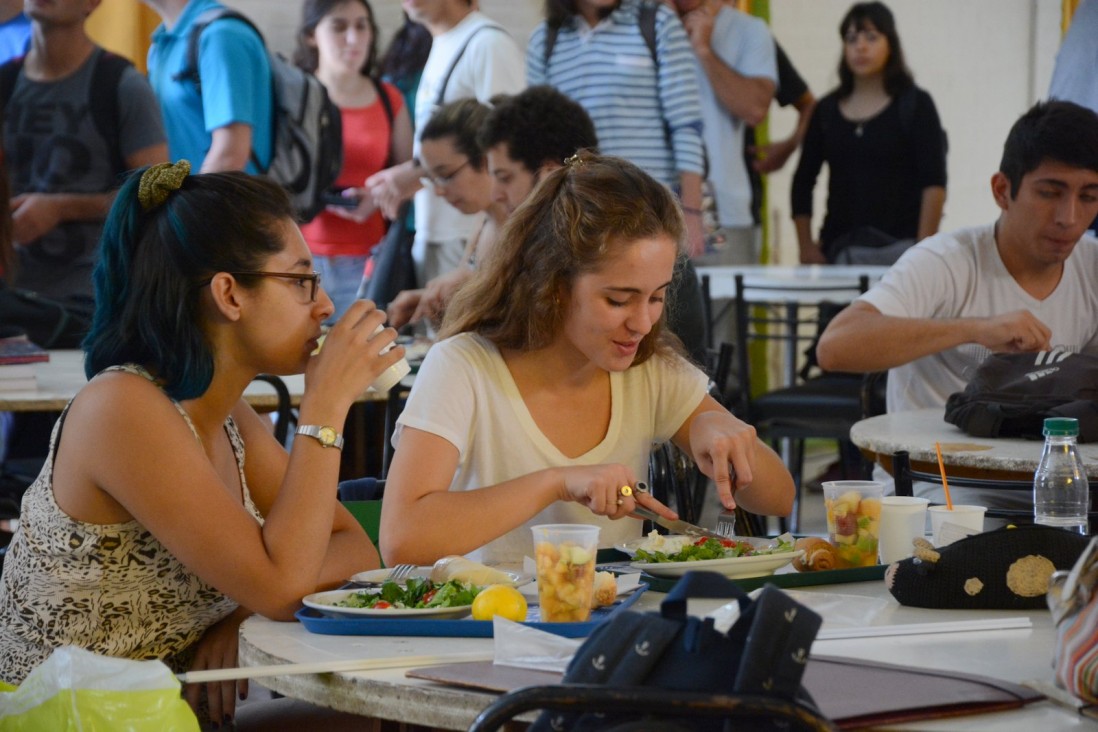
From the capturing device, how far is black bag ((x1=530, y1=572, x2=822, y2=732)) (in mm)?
1136

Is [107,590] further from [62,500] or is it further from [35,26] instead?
[35,26]

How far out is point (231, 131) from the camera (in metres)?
5.30

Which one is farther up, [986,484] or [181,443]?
[181,443]

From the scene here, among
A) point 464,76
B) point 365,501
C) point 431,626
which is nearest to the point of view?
point 431,626

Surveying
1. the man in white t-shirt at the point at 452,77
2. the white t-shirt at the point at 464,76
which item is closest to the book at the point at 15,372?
the man in white t-shirt at the point at 452,77

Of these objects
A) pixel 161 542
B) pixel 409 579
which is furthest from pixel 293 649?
pixel 161 542

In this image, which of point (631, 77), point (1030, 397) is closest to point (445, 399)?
point (1030, 397)

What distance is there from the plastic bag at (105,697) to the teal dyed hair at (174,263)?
0.55m

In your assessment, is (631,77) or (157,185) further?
(631,77)

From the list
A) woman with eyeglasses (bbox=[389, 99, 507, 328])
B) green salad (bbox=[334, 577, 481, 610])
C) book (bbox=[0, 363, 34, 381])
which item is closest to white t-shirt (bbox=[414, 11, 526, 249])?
woman with eyeglasses (bbox=[389, 99, 507, 328])

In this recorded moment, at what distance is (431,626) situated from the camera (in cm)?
157

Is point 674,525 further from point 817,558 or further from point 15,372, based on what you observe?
point 15,372

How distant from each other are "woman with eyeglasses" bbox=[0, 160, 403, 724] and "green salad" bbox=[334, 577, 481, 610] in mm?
137

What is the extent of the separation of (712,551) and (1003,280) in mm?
1939
